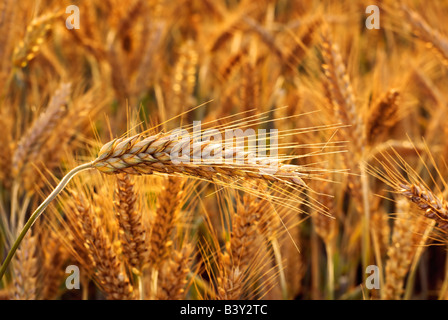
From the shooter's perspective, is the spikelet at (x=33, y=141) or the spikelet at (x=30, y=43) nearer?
the spikelet at (x=33, y=141)

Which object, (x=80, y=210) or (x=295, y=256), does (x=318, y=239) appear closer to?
(x=295, y=256)

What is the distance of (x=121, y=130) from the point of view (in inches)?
73.1

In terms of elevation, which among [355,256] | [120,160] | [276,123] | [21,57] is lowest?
[355,256]

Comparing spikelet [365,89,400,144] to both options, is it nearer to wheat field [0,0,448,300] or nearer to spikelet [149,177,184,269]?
wheat field [0,0,448,300]

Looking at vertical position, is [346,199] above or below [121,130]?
below

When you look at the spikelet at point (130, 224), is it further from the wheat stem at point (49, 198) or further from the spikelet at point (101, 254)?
the wheat stem at point (49, 198)

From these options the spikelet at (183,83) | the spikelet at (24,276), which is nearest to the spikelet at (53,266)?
the spikelet at (24,276)

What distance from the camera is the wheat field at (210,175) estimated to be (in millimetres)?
1032

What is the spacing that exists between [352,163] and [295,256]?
1.39 feet

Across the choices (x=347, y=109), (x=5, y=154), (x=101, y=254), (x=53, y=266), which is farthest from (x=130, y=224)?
(x=347, y=109)

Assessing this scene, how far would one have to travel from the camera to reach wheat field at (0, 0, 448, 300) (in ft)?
3.39

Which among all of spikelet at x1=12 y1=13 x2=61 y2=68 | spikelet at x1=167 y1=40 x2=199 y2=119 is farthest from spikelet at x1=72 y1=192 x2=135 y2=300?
spikelet at x1=167 y1=40 x2=199 y2=119

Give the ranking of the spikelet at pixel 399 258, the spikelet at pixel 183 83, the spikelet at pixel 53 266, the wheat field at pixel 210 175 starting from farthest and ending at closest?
the spikelet at pixel 183 83 → the spikelet at pixel 53 266 → the spikelet at pixel 399 258 → the wheat field at pixel 210 175
